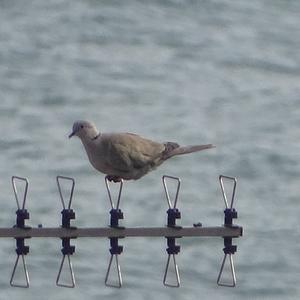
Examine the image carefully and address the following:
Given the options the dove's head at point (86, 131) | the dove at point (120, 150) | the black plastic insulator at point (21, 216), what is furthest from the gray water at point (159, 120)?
the black plastic insulator at point (21, 216)

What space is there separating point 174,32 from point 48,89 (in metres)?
1.93

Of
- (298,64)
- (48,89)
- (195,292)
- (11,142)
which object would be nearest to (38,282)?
(195,292)

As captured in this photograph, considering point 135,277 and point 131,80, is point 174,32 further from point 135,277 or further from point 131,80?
point 135,277

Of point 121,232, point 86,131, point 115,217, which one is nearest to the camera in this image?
point 121,232

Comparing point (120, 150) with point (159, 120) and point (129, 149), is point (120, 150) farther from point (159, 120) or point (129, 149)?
point (159, 120)

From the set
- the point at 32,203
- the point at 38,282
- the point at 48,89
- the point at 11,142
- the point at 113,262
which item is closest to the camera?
the point at 113,262

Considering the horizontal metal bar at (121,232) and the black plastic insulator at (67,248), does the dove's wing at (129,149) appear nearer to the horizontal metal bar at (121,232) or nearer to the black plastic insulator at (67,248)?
the black plastic insulator at (67,248)

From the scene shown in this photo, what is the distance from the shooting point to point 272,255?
15.1 m

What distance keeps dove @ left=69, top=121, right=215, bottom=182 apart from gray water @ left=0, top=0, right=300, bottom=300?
532cm

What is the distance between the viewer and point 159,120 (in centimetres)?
1761

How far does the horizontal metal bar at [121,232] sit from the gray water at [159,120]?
709cm

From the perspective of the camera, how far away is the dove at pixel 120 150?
895 cm

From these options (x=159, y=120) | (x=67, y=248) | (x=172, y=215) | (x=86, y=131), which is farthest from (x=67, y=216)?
(x=159, y=120)

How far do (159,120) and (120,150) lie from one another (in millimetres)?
8586
